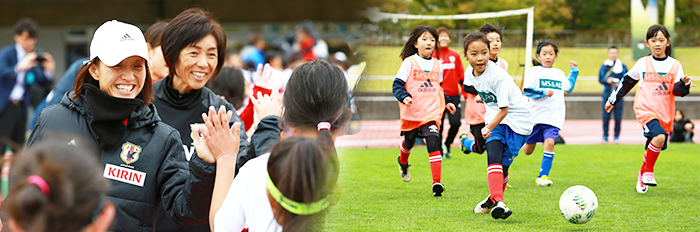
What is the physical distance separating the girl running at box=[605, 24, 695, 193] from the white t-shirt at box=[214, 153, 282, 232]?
4.40 meters

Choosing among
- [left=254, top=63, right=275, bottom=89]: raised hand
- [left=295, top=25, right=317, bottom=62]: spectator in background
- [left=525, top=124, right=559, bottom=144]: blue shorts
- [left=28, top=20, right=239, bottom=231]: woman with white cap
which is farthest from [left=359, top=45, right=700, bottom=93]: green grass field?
[left=28, top=20, right=239, bottom=231]: woman with white cap

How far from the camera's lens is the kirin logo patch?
7.78ft

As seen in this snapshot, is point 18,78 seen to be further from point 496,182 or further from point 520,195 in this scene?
point 520,195

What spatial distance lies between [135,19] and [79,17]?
1.41 metres

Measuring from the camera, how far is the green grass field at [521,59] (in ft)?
18.2

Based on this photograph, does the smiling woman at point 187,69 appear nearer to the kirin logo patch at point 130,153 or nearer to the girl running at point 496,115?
the kirin logo patch at point 130,153

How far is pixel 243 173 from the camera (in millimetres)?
1970

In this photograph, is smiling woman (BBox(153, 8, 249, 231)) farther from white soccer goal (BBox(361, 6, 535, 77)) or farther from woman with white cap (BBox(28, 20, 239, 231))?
white soccer goal (BBox(361, 6, 535, 77))

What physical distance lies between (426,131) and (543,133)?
1414 mm

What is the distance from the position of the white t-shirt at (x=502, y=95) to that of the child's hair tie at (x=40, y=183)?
12.2 ft

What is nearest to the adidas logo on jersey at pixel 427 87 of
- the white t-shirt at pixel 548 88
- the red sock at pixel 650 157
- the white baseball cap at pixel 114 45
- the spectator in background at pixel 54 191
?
the white t-shirt at pixel 548 88

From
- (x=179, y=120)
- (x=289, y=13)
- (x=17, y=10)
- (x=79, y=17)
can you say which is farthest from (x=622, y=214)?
(x=17, y=10)

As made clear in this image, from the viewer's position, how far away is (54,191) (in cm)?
148

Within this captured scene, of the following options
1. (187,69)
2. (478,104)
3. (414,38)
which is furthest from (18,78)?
(478,104)
